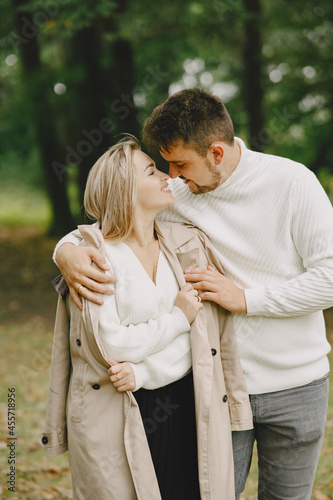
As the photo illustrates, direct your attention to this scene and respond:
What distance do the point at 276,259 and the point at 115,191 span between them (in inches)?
28.9

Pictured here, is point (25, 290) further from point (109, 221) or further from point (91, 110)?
point (109, 221)

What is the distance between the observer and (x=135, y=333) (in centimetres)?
199

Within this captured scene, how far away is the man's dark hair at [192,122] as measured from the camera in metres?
2.21

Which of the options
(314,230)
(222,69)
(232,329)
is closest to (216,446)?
(232,329)

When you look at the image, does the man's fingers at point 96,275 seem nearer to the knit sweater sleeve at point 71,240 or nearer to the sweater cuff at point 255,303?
the knit sweater sleeve at point 71,240

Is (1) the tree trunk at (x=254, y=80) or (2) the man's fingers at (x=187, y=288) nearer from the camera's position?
(2) the man's fingers at (x=187, y=288)

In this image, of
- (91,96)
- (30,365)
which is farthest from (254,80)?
(30,365)

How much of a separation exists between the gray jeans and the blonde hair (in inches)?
36.9

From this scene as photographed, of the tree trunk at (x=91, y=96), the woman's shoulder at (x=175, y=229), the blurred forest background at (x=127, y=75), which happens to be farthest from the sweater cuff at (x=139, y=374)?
the tree trunk at (x=91, y=96)

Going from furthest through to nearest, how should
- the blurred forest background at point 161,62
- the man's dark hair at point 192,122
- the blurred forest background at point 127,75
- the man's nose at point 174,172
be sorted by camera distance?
the blurred forest background at point 161,62, the blurred forest background at point 127,75, the man's nose at point 174,172, the man's dark hair at point 192,122

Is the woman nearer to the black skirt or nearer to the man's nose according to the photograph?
the black skirt

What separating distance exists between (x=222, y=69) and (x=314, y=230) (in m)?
11.3

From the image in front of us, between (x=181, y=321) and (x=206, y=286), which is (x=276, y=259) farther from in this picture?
(x=181, y=321)

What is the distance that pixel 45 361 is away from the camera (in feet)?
24.0
